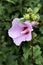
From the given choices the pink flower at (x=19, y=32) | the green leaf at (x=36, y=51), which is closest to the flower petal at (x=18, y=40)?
the pink flower at (x=19, y=32)

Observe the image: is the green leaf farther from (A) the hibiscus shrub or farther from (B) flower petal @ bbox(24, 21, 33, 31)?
(B) flower petal @ bbox(24, 21, 33, 31)

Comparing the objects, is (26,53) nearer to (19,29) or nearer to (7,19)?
(19,29)

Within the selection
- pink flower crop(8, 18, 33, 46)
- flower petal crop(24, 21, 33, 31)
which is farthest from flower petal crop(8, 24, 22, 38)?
flower petal crop(24, 21, 33, 31)

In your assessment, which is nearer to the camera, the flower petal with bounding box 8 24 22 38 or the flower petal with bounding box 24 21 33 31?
the flower petal with bounding box 24 21 33 31

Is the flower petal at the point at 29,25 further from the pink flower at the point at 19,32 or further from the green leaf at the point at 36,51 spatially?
the green leaf at the point at 36,51

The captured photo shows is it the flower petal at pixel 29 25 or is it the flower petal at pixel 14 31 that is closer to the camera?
the flower petal at pixel 29 25

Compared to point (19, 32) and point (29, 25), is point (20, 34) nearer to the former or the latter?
point (19, 32)

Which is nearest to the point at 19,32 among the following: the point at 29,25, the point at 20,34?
the point at 20,34

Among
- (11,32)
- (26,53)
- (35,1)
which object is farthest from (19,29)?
(35,1)
